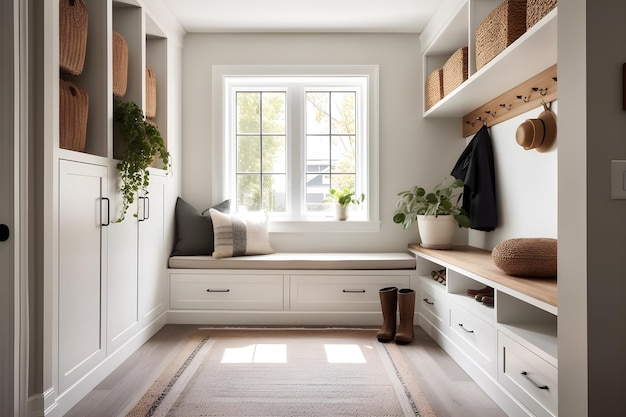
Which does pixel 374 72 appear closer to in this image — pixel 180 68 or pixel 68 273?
pixel 180 68

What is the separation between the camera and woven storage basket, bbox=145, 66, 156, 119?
3.20 meters

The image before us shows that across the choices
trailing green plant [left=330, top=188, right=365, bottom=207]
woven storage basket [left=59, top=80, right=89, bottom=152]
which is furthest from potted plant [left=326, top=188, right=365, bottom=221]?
woven storage basket [left=59, top=80, right=89, bottom=152]

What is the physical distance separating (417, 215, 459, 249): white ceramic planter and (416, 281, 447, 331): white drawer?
303 millimetres

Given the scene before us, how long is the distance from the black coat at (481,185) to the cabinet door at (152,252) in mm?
2284

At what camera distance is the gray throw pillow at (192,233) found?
359 cm

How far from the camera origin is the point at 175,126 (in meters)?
3.67

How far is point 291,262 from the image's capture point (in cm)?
342

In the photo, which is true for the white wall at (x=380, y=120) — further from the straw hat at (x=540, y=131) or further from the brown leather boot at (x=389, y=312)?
the straw hat at (x=540, y=131)

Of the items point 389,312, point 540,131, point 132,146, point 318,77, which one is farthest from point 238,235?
point 540,131

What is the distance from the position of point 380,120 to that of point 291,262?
4.81 feet

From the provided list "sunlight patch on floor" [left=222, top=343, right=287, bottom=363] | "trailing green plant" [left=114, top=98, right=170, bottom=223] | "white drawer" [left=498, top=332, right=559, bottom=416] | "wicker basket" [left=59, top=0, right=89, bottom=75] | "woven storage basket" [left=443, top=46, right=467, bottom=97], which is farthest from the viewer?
"woven storage basket" [left=443, top=46, right=467, bottom=97]

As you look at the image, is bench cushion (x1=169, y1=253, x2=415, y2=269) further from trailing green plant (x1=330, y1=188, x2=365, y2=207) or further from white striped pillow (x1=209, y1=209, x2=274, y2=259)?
trailing green plant (x1=330, y1=188, x2=365, y2=207)

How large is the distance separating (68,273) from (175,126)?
1.88 metres

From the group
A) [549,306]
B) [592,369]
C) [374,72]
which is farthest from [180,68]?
[592,369]
